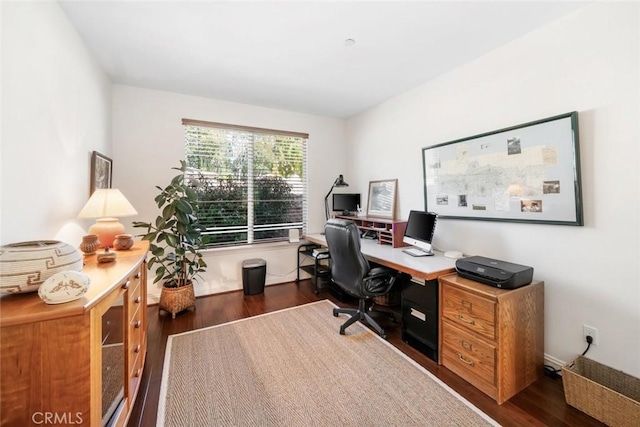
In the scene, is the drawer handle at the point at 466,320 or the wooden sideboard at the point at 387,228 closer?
the drawer handle at the point at 466,320

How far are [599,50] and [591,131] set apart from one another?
52cm

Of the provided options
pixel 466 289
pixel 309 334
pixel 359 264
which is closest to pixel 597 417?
pixel 466 289

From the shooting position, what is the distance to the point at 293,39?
2078mm

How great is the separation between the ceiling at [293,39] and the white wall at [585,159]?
0.24 meters

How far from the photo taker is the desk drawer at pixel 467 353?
165 centimetres

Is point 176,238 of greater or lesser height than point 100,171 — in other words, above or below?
below

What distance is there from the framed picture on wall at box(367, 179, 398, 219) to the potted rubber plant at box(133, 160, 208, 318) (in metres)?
2.18

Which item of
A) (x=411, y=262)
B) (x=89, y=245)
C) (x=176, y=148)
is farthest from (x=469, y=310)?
(x=176, y=148)

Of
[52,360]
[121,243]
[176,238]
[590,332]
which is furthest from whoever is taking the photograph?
[176,238]

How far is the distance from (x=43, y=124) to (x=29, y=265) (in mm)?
1036

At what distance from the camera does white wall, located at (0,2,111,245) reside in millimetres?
1247

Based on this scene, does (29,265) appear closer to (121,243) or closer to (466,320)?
(121,243)

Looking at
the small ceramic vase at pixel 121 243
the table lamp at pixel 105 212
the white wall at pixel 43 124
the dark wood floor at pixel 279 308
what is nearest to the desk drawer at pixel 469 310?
the dark wood floor at pixel 279 308

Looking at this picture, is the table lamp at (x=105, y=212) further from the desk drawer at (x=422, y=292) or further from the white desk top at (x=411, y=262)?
the desk drawer at (x=422, y=292)
